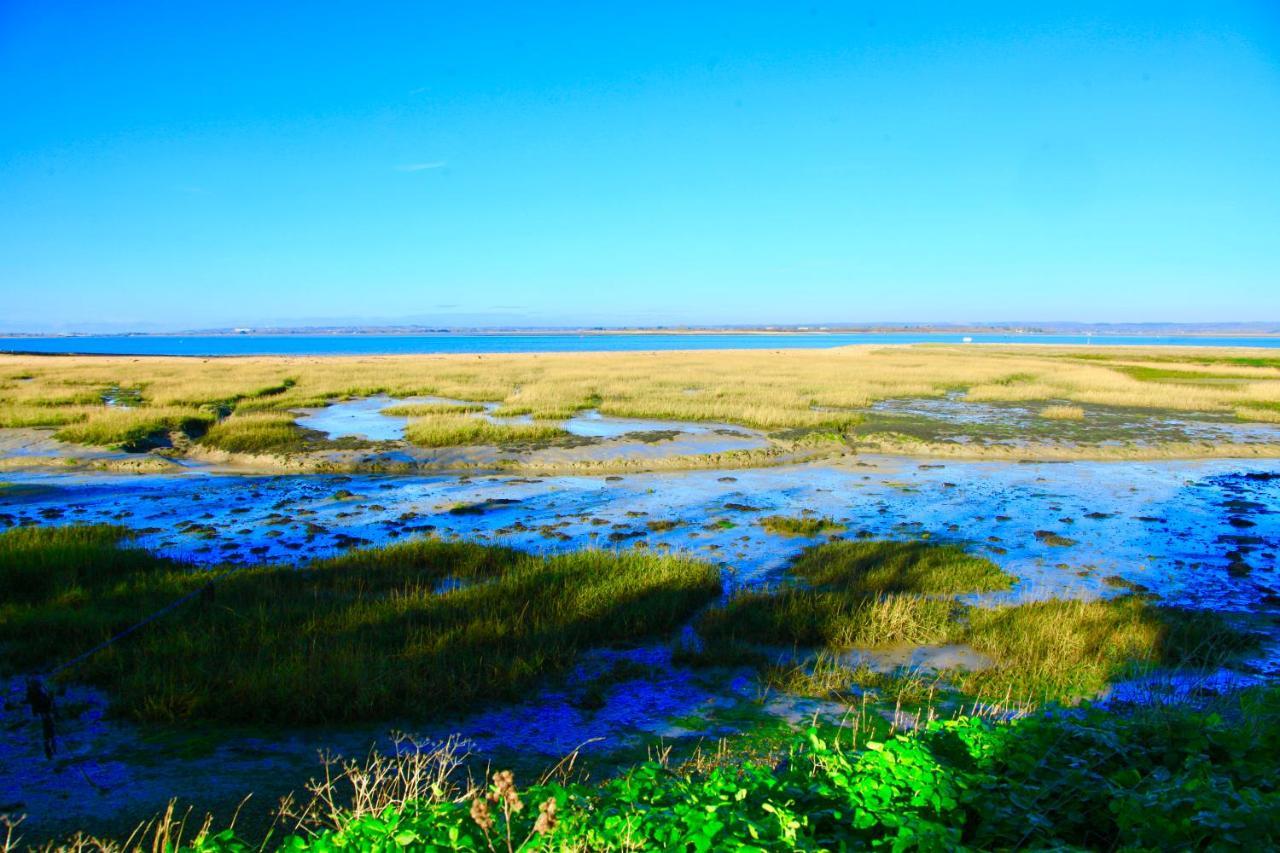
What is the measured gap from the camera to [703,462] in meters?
21.3

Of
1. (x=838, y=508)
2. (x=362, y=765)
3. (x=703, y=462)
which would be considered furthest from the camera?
(x=703, y=462)

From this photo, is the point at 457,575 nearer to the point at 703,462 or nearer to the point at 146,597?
the point at 146,597

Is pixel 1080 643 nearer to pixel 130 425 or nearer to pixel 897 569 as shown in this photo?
pixel 897 569

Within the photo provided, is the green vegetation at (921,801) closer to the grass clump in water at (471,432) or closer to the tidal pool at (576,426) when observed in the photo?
the tidal pool at (576,426)

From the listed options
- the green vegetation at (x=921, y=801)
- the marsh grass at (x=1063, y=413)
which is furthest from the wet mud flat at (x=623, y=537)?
the marsh grass at (x=1063, y=413)

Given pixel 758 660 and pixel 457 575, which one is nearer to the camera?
pixel 758 660

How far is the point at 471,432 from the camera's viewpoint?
80.0 ft

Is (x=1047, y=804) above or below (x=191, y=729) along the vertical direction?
above

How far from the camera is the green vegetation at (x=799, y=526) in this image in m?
13.9

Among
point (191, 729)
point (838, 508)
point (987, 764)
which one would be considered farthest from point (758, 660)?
point (838, 508)

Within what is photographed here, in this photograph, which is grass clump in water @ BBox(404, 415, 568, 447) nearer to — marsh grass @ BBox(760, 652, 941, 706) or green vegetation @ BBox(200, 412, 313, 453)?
green vegetation @ BBox(200, 412, 313, 453)

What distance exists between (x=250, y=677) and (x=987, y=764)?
602cm

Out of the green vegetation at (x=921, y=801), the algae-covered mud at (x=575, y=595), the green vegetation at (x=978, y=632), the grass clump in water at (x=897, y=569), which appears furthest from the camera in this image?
the grass clump in water at (x=897, y=569)

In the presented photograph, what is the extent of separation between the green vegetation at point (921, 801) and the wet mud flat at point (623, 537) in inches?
52.2
